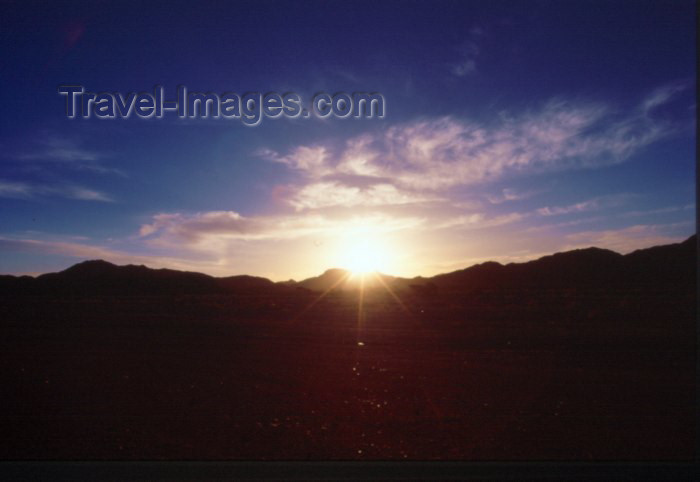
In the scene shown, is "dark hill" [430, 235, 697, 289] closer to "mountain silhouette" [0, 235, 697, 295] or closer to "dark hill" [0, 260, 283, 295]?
"mountain silhouette" [0, 235, 697, 295]

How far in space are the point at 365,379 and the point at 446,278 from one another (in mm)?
4023

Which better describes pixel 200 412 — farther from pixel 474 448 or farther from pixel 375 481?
pixel 474 448

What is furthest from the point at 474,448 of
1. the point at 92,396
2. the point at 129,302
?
the point at 129,302

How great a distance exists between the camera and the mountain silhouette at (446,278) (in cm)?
696

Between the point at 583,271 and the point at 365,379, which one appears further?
the point at 583,271

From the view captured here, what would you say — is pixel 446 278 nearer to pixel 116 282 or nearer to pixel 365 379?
pixel 365 379

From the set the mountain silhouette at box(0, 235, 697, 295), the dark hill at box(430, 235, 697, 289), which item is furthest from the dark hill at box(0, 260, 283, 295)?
the dark hill at box(430, 235, 697, 289)

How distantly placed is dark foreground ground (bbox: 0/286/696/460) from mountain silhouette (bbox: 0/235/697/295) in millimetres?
318

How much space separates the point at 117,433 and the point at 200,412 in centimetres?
Answer: 76

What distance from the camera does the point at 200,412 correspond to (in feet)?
14.9

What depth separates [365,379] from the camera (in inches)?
224

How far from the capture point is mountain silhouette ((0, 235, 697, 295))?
6.96 meters

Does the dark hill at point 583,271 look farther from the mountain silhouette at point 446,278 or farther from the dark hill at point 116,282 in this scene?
the dark hill at point 116,282

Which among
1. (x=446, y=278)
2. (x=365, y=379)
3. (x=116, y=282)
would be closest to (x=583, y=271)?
(x=446, y=278)
